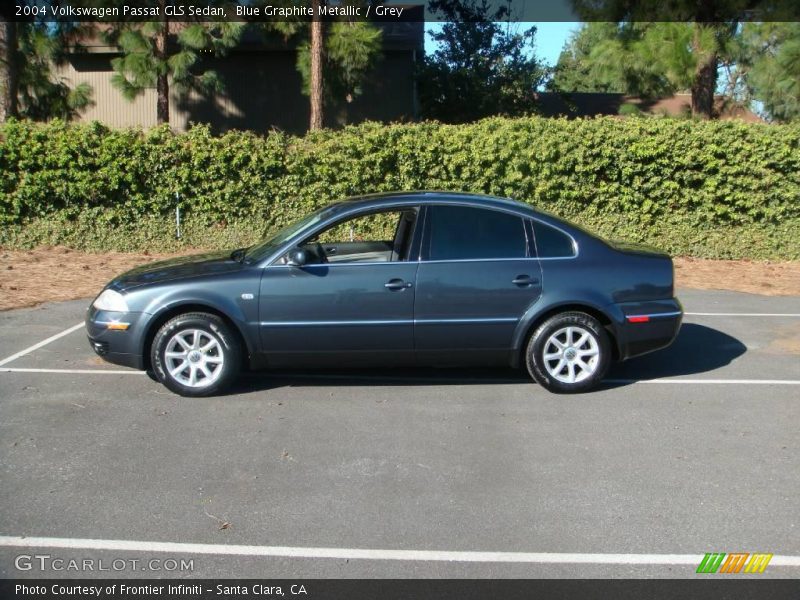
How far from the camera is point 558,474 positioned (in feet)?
17.3

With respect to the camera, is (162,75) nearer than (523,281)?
No

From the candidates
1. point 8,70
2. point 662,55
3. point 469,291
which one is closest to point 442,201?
point 469,291

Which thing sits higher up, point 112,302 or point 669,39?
point 669,39

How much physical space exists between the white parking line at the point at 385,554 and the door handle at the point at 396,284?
9.12 ft

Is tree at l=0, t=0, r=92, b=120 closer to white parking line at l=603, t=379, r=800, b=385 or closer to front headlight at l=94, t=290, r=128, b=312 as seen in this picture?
front headlight at l=94, t=290, r=128, b=312

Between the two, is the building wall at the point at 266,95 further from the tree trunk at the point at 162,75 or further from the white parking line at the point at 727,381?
the white parking line at the point at 727,381

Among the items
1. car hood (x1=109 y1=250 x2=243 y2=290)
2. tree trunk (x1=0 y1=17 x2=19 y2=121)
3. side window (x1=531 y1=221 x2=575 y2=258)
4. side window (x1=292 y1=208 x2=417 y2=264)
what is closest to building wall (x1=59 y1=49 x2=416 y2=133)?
tree trunk (x1=0 y1=17 x2=19 y2=121)

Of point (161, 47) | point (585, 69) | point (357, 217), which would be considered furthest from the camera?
point (585, 69)

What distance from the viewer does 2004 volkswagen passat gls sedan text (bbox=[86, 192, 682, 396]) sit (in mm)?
6691

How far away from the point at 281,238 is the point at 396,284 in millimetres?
1157

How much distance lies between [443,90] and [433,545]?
1997cm

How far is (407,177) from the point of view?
1432 centimetres

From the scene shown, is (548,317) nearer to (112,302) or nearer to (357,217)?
(357,217)
